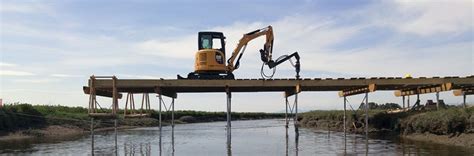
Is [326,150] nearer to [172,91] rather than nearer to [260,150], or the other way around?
[260,150]

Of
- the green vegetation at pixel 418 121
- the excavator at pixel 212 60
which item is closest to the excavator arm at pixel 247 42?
the excavator at pixel 212 60

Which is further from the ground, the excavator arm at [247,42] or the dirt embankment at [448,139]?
the excavator arm at [247,42]

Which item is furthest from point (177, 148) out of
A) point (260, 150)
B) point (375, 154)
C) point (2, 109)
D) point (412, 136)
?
point (2, 109)

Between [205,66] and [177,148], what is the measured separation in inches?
237

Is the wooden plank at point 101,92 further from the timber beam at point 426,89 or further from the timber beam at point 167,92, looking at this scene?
the timber beam at point 426,89

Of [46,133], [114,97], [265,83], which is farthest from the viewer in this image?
[46,133]

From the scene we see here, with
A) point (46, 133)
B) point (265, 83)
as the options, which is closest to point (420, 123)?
point (265, 83)

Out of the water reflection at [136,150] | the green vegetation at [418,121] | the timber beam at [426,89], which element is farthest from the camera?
the timber beam at [426,89]

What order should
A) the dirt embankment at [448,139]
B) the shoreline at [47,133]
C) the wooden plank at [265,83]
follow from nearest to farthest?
the dirt embankment at [448,139] → the wooden plank at [265,83] → the shoreline at [47,133]

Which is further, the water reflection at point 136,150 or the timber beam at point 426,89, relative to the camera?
the timber beam at point 426,89

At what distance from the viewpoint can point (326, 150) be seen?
27797 mm

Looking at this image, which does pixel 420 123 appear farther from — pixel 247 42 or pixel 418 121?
pixel 247 42

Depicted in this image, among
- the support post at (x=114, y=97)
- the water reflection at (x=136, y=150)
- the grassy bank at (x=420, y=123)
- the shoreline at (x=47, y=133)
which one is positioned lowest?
the water reflection at (x=136, y=150)

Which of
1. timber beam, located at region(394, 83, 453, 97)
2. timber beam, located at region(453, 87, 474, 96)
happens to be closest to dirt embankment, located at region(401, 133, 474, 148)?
timber beam, located at region(394, 83, 453, 97)
